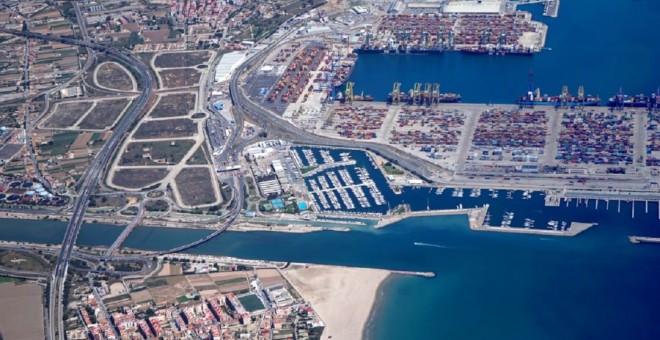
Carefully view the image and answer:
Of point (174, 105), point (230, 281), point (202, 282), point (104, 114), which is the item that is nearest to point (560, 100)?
point (174, 105)

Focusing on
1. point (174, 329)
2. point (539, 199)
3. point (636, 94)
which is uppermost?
point (636, 94)

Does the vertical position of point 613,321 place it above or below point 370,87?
below

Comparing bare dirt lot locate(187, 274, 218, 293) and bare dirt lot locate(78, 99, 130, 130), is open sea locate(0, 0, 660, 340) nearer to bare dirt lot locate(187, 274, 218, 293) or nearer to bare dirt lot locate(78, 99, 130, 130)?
bare dirt lot locate(187, 274, 218, 293)

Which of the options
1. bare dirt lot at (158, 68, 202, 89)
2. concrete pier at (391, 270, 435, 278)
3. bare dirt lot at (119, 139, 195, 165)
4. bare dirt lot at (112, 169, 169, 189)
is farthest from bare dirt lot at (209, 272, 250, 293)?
bare dirt lot at (158, 68, 202, 89)

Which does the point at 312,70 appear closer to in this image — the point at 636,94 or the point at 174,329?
the point at 636,94

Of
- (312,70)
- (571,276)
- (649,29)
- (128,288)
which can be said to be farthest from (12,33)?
(571,276)

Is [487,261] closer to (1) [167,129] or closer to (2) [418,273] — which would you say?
(2) [418,273]
